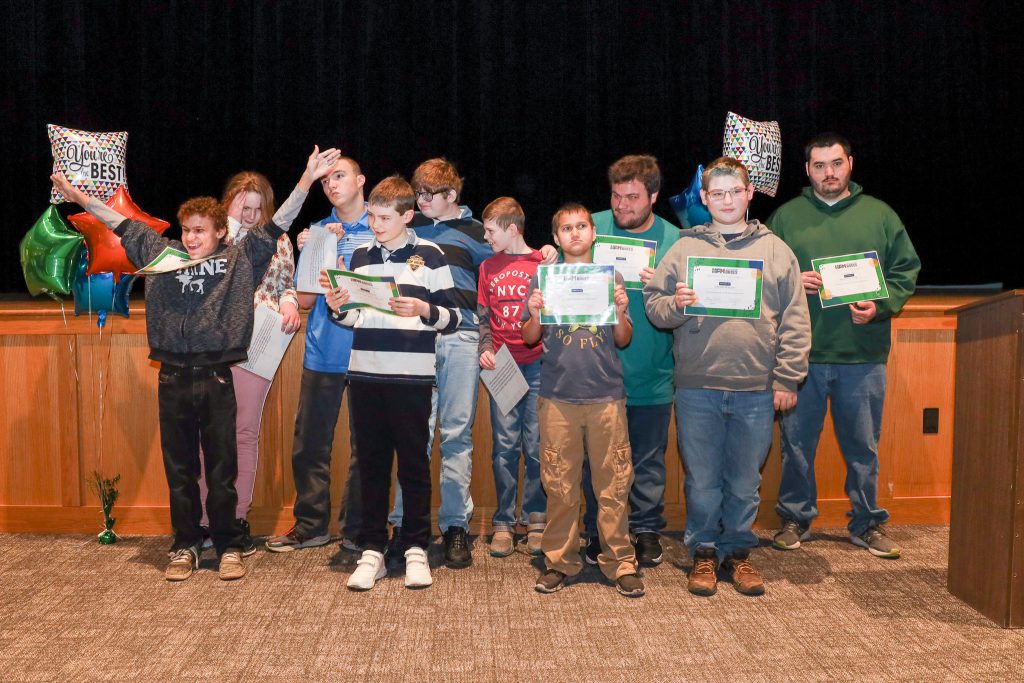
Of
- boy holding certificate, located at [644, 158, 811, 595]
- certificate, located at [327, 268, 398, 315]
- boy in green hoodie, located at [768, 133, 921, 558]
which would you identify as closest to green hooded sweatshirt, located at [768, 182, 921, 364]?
boy in green hoodie, located at [768, 133, 921, 558]

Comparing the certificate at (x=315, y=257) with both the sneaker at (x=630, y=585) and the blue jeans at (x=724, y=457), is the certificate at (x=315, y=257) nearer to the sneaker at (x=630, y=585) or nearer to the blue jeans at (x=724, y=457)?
the blue jeans at (x=724, y=457)

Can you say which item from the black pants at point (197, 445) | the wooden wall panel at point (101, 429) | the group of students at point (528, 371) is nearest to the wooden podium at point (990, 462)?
the group of students at point (528, 371)

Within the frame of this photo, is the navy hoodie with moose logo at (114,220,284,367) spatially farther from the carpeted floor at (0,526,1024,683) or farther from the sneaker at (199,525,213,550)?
the carpeted floor at (0,526,1024,683)

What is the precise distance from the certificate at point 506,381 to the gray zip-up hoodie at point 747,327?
63 centimetres

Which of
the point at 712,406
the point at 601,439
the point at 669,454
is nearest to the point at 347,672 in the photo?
the point at 601,439

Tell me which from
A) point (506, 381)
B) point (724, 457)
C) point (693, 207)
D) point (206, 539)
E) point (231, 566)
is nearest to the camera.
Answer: point (724, 457)

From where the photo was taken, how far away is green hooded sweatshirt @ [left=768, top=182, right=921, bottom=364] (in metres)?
3.90

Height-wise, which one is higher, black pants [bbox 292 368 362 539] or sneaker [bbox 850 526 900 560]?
black pants [bbox 292 368 362 539]

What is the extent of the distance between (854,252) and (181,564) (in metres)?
3.15

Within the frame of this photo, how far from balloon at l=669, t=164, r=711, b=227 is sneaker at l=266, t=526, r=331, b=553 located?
7.57 ft

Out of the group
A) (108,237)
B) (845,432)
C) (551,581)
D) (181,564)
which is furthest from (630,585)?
(108,237)

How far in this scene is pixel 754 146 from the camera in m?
4.46

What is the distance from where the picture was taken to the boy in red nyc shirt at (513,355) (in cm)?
373

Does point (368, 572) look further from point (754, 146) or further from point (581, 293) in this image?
point (754, 146)
